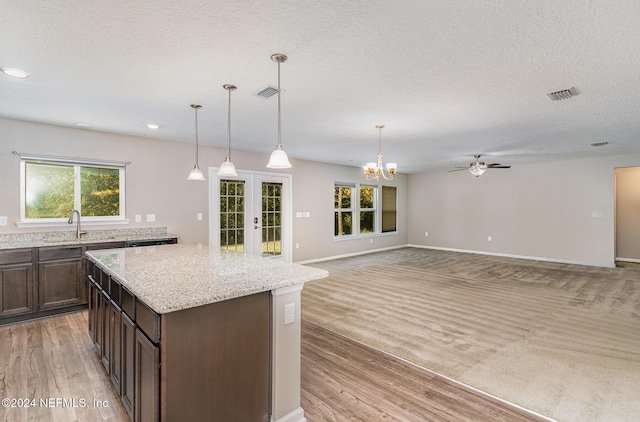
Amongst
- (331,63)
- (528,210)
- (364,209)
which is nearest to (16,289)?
(331,63)

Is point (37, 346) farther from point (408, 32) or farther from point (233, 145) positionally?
point (408, 32)

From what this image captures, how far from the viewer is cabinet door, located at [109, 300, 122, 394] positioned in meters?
2.08

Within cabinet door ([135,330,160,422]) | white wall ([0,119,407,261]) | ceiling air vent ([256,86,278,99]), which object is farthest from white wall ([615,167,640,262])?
cabinet door ([135,330,160,422])

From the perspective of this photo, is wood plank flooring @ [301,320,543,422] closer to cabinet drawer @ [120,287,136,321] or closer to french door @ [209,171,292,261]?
cabinet drawer @ [120,287,136,321]

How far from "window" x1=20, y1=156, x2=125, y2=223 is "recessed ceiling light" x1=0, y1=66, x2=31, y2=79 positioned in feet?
6.38

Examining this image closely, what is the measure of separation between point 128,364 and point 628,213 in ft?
33.9

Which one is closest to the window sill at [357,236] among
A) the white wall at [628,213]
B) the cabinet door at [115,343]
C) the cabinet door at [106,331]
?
the white wall at [628,213]

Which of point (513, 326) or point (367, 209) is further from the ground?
point (367, 209)

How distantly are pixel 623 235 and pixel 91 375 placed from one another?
34.5 ft

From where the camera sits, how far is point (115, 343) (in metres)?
2.17

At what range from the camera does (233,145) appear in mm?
5637

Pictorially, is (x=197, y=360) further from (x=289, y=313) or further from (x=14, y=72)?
(x=14, y=72)

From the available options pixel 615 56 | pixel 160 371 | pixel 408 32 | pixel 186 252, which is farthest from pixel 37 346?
pixel 615 56

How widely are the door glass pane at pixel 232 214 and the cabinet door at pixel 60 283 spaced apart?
7.44 feet
